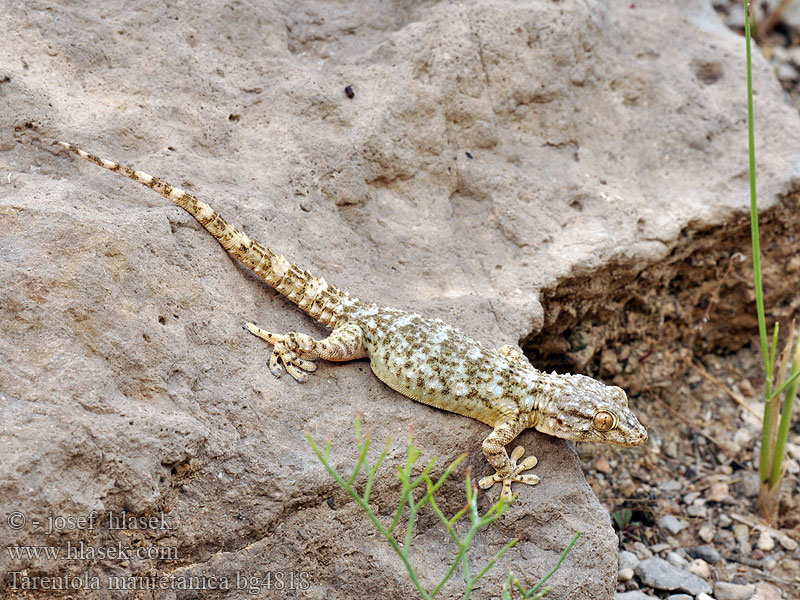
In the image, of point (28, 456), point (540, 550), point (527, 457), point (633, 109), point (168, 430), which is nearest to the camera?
point (28, 456)

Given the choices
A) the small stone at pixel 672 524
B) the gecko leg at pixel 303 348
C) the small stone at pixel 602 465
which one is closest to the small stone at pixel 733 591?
the small stone at pixel 672 524

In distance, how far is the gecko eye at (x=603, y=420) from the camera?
4.61m

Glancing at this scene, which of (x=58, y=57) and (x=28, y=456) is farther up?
(x=58, y=57)

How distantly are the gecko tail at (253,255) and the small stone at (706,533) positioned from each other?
3.25m

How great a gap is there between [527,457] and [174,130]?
10.4 feet

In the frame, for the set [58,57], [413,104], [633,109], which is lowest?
[58,57]

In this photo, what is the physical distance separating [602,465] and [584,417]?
1872 mm

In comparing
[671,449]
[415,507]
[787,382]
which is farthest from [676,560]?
[415,507]

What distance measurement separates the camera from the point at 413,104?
237 inches

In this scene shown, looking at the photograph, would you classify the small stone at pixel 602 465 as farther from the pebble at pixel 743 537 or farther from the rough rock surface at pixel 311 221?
the pebble at pixel 743 537

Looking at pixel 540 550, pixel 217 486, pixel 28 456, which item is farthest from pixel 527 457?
pixel 28 456

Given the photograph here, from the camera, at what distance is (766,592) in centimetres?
538

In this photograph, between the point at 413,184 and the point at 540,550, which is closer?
the point at 540,550

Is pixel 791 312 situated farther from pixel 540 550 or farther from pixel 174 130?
pixel 174 130
